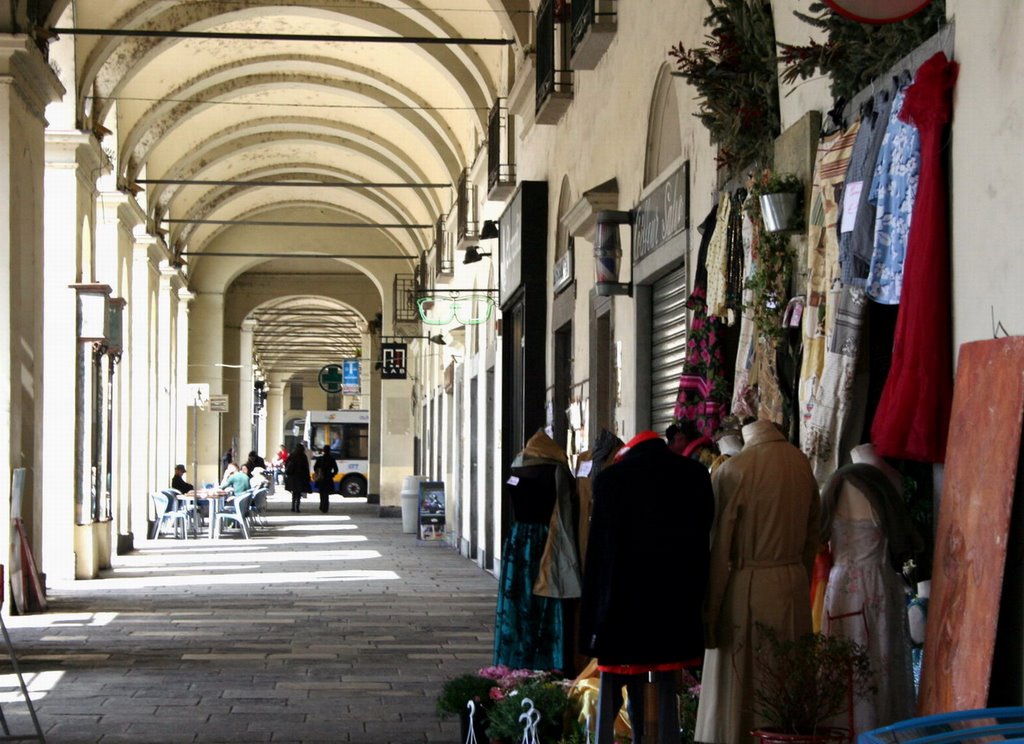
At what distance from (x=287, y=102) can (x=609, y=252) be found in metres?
17.3

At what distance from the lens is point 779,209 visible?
6.20 m

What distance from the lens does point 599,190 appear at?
10.9 metres

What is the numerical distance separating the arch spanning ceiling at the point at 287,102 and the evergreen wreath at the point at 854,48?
9849 mm

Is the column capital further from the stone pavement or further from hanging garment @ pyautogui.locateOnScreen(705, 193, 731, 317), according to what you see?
hanging garment @ pyautogui.locateOnScreen(705, 193, 731, 317)

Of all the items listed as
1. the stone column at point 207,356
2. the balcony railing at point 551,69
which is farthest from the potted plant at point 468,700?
the stone column at point 207,356

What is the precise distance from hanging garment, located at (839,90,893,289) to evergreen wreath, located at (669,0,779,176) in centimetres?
156

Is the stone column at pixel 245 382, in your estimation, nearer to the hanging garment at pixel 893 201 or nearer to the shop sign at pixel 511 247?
the shop sign at pixel 511 247

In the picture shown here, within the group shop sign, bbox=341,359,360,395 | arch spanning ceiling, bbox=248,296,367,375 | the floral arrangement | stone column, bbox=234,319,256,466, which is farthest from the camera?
arch spanning ceiling, bbox=248,296,367,375

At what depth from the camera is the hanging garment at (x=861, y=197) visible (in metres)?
5.15

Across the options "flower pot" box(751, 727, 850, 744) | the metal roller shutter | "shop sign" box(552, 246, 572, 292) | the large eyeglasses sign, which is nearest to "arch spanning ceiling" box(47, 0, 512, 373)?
the large eyeglasses sign

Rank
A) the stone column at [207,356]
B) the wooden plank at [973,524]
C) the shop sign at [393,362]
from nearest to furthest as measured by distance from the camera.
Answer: the wooden plank at [973,524], the shop sign at [393,362], the stone column at [207,356]

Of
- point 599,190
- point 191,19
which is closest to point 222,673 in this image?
point 599,190

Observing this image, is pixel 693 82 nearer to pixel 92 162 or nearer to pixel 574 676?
pixel 574 676

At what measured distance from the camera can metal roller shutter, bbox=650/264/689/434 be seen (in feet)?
30.2
